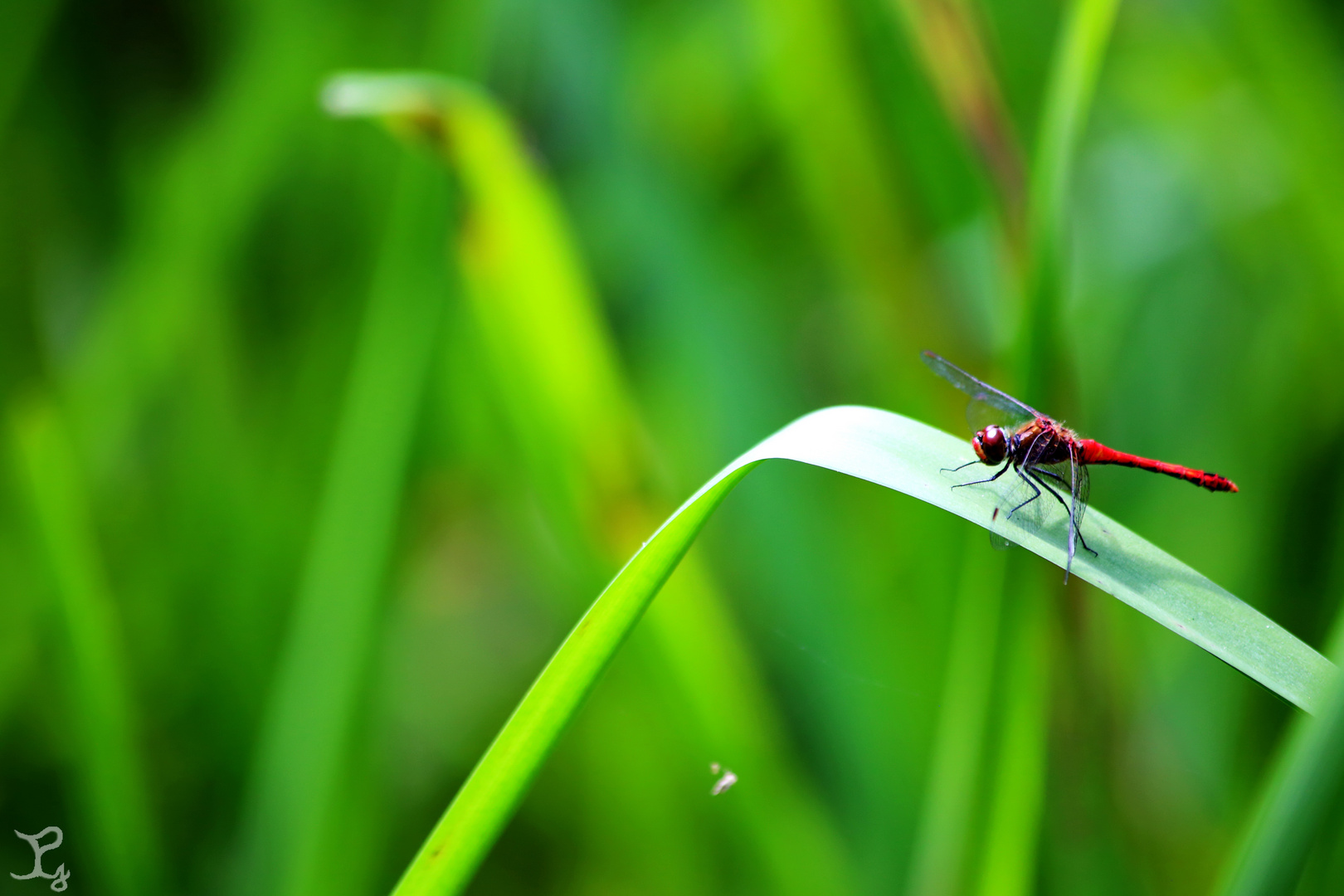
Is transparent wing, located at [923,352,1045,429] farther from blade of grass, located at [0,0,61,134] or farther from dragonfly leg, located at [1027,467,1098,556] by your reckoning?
blade of grass, located at [0,0,61,134]

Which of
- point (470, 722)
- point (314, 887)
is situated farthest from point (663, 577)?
point (470, 722)

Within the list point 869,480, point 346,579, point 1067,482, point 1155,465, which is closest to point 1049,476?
point 1067,482

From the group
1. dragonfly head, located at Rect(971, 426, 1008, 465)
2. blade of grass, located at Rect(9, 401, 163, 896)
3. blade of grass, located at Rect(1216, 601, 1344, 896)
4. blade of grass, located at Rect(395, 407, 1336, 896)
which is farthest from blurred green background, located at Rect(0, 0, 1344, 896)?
blade of grass, located at Rect(1216, 601, 1344, 896)

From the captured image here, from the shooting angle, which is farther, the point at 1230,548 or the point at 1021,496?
the point at 1230,548

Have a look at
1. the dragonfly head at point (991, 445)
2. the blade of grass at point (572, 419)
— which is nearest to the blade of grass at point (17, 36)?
the blade of grass at point (572, 419)

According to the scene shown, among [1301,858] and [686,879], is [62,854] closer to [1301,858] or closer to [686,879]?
[686,879]

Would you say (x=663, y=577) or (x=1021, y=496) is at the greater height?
(x=663, y=577)

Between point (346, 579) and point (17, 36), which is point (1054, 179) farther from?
point (17, 36)

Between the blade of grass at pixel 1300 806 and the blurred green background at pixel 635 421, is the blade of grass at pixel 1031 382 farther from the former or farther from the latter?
the blade of grass at pixel 1300 806
